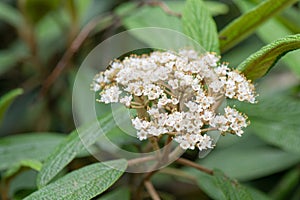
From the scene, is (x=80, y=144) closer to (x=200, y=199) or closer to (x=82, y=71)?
(x=82, y=71)

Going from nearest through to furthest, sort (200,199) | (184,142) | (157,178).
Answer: (184,142) → (157,178) → (200,199)

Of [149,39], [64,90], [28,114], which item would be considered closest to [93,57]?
[64,90]

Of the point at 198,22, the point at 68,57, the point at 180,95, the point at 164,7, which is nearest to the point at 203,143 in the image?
the point at 180,95

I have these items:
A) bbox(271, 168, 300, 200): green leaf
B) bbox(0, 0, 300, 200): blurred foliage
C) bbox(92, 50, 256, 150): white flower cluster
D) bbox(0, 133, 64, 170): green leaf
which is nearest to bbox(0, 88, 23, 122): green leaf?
bbox(0, 0, 300, 200): blurred foliage

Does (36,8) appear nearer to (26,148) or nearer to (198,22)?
(26,148)

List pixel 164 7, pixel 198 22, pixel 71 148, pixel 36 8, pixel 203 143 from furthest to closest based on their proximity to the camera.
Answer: pixel 36 8 → pixel 164 7 → pixel 198 22 → pixel 71 148 → pixel 203 143

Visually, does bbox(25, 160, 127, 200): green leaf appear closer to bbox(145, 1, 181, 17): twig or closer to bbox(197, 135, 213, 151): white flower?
bbox(197, 135, 213, 151): white flower

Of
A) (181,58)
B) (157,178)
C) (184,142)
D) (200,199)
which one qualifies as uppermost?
(181,58)
